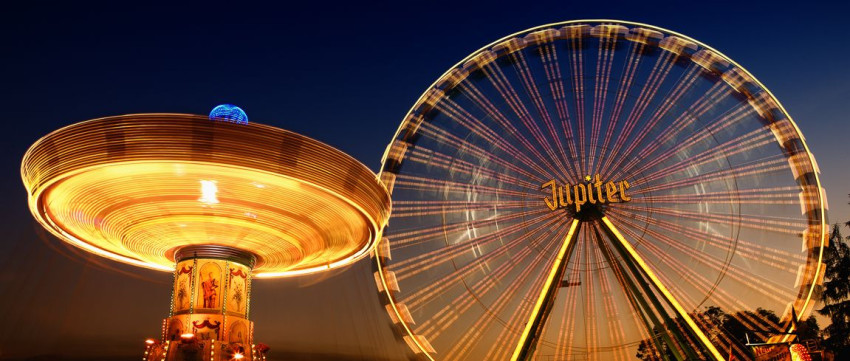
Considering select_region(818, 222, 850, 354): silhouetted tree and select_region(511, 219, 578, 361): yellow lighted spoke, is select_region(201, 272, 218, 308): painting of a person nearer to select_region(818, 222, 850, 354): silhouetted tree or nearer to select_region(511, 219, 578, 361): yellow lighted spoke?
select_region(511, 219, 578, 361): yellow lighted spoke

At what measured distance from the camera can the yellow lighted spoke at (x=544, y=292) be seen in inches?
509

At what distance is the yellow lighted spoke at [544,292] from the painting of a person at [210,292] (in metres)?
5.57

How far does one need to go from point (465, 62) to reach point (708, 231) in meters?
6.51

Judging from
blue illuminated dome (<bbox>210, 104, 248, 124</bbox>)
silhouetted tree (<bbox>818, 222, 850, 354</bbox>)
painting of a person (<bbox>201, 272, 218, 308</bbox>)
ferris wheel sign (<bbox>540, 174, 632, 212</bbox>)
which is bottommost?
silhouetted tree (<bbox>818, 222, 850, 354</bbox>)

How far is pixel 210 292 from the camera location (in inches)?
Answer: 504

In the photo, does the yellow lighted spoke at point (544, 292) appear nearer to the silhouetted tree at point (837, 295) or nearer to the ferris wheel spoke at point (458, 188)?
the ferris wheel spoke at point (458, 188)

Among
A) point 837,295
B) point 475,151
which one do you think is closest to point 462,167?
point 475,151

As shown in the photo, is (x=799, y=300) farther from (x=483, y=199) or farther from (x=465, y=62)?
(x=465, y=62)

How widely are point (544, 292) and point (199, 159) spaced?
6.85m

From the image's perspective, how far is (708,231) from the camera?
13.8m

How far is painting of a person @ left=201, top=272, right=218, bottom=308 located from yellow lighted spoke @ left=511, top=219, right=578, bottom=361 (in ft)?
18.3

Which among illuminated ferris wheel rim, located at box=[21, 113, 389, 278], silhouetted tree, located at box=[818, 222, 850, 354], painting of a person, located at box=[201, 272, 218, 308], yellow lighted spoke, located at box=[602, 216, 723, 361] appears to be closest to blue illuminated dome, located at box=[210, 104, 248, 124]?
illuminated ferris wheel rim, located at box=[21, 113, 389, 278]

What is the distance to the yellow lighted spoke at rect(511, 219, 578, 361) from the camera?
12.9 m

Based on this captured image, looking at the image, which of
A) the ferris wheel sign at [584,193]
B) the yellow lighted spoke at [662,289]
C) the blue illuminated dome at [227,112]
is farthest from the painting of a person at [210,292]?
the yellow lighted spoke at [662,289]
